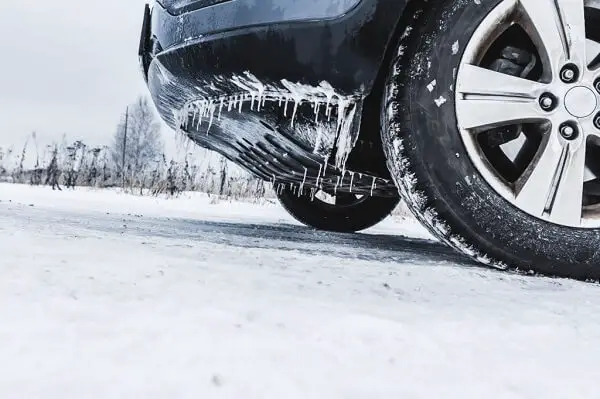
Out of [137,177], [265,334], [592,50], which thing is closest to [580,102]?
[592,50]

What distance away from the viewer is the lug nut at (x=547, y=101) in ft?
5.98

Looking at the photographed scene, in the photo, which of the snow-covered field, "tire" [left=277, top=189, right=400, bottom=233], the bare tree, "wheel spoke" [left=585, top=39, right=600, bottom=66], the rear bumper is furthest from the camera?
the bare tree

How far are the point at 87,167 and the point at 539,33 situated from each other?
10.1 m

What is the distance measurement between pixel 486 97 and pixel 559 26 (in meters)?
0.31

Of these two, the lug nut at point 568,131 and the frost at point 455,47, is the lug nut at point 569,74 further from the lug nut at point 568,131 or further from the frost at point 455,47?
the frost at point 455,47

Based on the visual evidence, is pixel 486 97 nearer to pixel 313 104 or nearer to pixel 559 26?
pixel 559 26

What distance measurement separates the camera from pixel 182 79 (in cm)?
217

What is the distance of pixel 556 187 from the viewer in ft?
6.00

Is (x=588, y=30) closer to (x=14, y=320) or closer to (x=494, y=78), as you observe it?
(x=494, y=78)

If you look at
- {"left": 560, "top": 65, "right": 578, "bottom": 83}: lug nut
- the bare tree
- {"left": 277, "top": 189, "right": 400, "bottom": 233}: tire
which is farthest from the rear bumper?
the bare tree

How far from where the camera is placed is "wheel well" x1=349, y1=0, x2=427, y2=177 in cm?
188

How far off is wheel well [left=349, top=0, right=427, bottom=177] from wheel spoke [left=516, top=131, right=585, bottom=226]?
0.54 metres

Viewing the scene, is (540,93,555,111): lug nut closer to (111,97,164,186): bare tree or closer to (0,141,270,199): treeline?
(0,141,270,199): treeline

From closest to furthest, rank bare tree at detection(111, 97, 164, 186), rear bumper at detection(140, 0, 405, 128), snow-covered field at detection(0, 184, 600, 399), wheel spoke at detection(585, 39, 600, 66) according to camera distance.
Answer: snow-covered field at detection(0, 184, 600, 399), rear bumper at detection(140, 0, 405, 128), wheel spoke at detection(585, 39, 600, 66), bare tree at detection(111, 97, 164, 186)
